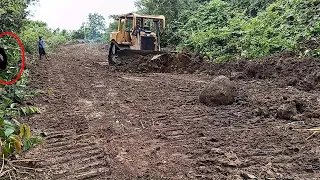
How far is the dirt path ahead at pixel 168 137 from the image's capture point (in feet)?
11.6

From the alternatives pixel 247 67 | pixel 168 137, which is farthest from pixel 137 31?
pixel 168 137

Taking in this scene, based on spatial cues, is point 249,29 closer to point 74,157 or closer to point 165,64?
point 165,64

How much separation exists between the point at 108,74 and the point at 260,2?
9724 mm

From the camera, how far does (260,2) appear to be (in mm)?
16625

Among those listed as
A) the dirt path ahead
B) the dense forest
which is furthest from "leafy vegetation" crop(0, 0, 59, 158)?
the dense forest

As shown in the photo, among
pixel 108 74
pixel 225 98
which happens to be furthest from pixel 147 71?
pixel 225 98

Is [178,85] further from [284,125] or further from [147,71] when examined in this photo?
[284,125]

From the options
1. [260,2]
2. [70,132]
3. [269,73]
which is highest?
[260,2]

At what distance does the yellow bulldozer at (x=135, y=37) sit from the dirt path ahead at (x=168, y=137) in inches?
188

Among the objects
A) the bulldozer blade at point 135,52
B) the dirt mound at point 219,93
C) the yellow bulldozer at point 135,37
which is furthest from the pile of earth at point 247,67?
the dirt mound at point 219,93

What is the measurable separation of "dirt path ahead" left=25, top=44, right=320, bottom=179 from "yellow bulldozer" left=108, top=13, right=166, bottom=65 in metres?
4.78

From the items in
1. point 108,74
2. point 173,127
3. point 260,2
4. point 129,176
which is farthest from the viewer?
point 260,2

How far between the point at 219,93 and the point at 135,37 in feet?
24.4

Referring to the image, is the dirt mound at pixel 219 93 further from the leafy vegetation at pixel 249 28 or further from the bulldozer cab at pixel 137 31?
the bulldozer cab at pixel 137 31
